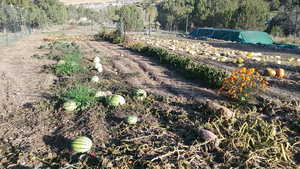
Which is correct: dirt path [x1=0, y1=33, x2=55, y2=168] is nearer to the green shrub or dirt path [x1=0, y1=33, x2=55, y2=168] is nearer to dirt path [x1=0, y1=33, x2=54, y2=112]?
dirt path [x1=0, y1=33, x2=54, y2=112]

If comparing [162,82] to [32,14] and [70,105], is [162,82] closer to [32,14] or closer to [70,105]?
[70,105]

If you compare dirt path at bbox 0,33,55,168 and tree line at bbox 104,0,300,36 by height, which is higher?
tree line at bbox 104,0,300,36

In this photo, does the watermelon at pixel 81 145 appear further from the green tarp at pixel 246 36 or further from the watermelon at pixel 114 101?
the green tarp at pixel 246 36

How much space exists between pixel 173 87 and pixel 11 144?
437 centimetres

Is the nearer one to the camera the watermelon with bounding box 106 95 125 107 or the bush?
the watermelon with bounding box 106 95 125 107

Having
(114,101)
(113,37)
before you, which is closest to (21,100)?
(114,101)

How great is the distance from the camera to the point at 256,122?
4.12 meters

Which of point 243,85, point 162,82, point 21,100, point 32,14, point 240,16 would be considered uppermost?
point 32,14

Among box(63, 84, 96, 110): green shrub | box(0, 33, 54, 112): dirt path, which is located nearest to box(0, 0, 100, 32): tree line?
box(0, 33, 54, 112): dirt path

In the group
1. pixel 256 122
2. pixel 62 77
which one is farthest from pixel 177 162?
pixel 62 77

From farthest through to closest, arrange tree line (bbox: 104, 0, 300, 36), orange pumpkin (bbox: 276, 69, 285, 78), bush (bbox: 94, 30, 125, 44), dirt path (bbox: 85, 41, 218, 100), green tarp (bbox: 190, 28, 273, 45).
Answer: tree line (bbox: 104, 0, 300, 36) < green tarp (bbox: 190, 28, 273, 45) < bush (bbox: 94, 30, 125, 44) < orange pumpkin (bbox: 276, 69, 285, 78) < dirt path (bbox: 85, 41, 218, 100)

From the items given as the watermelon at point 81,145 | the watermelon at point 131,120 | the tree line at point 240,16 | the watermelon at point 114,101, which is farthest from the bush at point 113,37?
the tree line at point 240,16

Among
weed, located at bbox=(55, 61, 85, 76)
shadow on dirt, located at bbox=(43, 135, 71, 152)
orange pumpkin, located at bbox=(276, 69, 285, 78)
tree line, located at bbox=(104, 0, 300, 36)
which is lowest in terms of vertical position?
shadow on dirt, located at bbox=(43, 135, 71, 152)

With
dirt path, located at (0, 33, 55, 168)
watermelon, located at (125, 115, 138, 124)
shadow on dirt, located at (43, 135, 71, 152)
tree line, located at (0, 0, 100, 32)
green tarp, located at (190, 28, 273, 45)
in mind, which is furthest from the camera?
green tarp, located at (190, 28, 273, 45)
